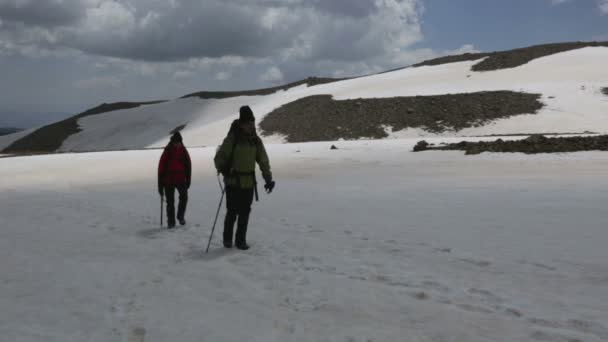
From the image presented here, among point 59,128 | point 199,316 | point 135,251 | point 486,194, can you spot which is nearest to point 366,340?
point 199,316

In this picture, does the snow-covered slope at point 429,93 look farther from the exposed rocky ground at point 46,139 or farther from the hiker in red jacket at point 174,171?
the hiker in red jacket at point 174,171

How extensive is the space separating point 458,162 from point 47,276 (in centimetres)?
1774

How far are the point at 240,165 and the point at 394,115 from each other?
44919mm

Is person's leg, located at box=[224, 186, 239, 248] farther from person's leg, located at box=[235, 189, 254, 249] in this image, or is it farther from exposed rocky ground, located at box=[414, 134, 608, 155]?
exposed rocky ground, located at box=[414, 134, 608, 155]

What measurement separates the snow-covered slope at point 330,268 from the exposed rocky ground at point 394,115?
3469 centimetres

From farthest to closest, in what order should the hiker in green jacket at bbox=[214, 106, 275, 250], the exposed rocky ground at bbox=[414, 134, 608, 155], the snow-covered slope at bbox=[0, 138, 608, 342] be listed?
1. the exposed rocky ground at bbox=[414, 134, 608, 155]
2. the hiker in green jacket at bbox=[214, 106, 275, 250]
3. the snow-covered slope at bbox=[0, 138, 608, 342]

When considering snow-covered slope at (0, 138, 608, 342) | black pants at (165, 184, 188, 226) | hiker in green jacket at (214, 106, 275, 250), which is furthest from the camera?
black pants at (165, 184, 188, 226)

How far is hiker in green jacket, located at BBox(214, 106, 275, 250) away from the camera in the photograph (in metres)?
7.52

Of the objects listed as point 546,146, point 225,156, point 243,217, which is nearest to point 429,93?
point 546,146

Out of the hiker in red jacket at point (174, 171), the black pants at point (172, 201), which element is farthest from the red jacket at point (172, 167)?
the black pants at point (172, 201)

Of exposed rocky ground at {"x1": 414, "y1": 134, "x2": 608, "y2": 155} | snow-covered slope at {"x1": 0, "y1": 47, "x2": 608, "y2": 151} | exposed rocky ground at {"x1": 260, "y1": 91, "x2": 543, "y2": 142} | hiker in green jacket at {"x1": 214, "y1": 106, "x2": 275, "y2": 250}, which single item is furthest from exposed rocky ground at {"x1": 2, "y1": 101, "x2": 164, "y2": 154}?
hiker in green jacket at {"x1": 214, "y1": 106, "x2": 275, "y2": 250}

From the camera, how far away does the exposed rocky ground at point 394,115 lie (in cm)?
4728

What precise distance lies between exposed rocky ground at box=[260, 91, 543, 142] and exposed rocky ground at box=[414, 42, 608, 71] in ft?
57.1

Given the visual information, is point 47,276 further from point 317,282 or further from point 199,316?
point 317,282
